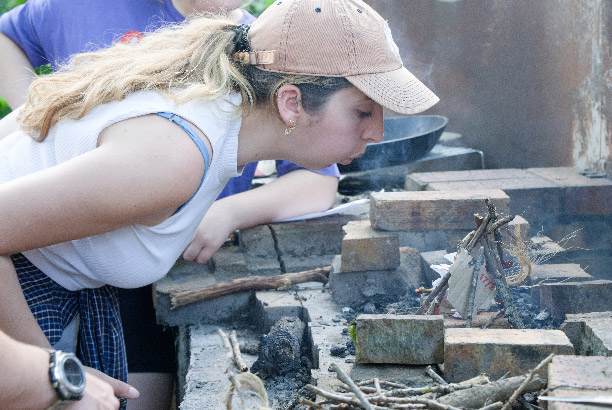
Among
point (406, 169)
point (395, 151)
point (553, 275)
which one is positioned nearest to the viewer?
point (553, 275)

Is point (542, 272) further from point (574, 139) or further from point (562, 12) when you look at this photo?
point (562, 12)

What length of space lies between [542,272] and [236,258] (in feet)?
4.48

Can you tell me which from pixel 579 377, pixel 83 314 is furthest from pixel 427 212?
pixel 83 314

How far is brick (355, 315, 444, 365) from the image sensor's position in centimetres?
197

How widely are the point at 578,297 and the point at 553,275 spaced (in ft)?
0.62

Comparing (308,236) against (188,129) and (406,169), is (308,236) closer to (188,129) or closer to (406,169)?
(406,169)

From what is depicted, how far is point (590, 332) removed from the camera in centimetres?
196

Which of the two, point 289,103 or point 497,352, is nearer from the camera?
point 497,352

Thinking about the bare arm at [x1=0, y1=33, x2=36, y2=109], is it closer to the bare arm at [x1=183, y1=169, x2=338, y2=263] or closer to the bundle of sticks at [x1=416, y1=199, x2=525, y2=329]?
the bare arm at [x1=183, y1=169, x2=338, y2=263]

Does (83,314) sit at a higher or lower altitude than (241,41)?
lower

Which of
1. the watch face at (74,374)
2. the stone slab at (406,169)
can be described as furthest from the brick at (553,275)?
the watch face at (74,374)

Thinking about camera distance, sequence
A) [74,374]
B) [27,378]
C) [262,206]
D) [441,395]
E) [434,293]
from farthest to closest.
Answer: [262,206] < [434,293] < [441,395] < [74,374] < [27,378]

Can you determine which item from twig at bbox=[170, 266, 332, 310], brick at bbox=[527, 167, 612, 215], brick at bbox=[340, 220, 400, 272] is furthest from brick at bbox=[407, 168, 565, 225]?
twig at bbox=[170, 266, 332, 310]

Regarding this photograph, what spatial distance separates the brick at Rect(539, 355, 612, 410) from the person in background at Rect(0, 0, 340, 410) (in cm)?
171
